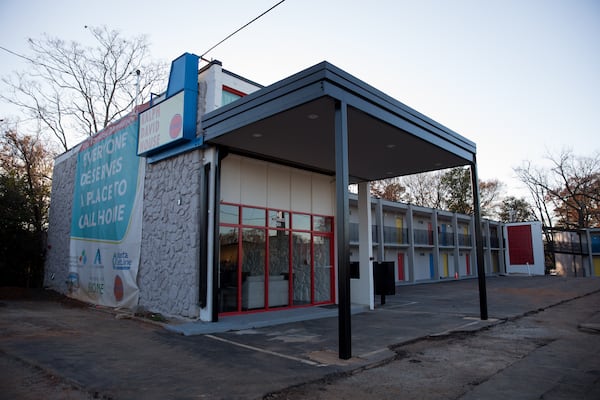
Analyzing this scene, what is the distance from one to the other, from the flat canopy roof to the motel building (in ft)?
0.10

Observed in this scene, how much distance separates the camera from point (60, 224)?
1550 cm

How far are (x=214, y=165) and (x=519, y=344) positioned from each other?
677 cm

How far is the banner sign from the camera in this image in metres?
11.0

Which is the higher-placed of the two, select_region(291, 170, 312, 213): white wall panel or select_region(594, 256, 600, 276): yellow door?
select_region(291, 170, 312, 213): white wall panel

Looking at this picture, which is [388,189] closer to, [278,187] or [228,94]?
[278,187]

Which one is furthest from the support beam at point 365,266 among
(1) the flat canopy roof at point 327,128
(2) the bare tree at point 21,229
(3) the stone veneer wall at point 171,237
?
(2) the bare tree at point 21,229

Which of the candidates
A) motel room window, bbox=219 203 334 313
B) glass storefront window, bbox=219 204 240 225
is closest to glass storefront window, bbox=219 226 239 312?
motel room window, bbox=219 203 334 313

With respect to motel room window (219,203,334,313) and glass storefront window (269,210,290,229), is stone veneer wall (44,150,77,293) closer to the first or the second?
motel room window (219,203,334,313)

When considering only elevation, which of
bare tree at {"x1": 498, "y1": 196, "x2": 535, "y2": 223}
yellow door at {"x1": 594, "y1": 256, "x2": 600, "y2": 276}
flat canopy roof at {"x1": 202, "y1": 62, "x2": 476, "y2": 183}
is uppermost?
bare tree at {"x1": 498, "y1": 196, "x2": 535, "y2": 223}

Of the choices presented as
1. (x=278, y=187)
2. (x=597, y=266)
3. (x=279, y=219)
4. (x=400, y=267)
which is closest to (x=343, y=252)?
(x=279, y=219)

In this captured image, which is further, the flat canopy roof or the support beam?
the support beam

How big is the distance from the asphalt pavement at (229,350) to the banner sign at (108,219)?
4.32 feet

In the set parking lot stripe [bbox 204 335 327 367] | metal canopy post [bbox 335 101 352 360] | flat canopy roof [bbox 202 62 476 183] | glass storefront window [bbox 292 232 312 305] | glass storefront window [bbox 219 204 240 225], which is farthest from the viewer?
glass storefront window [bbox 292 232 312 305]

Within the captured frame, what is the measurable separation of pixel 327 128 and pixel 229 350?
4512 mm
